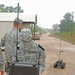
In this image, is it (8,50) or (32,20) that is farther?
(32,20)

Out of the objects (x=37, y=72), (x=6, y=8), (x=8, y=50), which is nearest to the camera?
(x=37, y=72)

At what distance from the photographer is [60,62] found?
15305 mm

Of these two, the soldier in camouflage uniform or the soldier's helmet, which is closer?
the soldier's helmet

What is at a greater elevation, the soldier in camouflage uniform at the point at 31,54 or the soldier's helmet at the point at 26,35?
the soldier's helmet at the point at 26,35

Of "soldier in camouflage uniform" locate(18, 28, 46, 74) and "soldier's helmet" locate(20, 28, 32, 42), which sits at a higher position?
"soldier's helmet" locate(20, 28, 32, 42)

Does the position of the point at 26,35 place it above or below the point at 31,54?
above

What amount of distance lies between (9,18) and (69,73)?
11.5 m

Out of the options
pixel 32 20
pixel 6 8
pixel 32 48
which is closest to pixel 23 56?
pixel 32 48

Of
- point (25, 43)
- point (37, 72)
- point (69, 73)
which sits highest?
point (25, 43)

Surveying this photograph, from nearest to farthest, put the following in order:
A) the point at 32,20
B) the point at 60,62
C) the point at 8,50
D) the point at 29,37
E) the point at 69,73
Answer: the point at 29,37 < the point at 8,50 < the point at 69,73 < the point at 60,62 < the point at 32,20

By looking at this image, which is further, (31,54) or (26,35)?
(31,54)

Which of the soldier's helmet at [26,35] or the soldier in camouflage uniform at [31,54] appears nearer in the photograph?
the soldier's helmet at [26,35]

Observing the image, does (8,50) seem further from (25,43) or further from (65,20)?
(65,20)

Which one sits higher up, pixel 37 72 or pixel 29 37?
pixel 29 37
